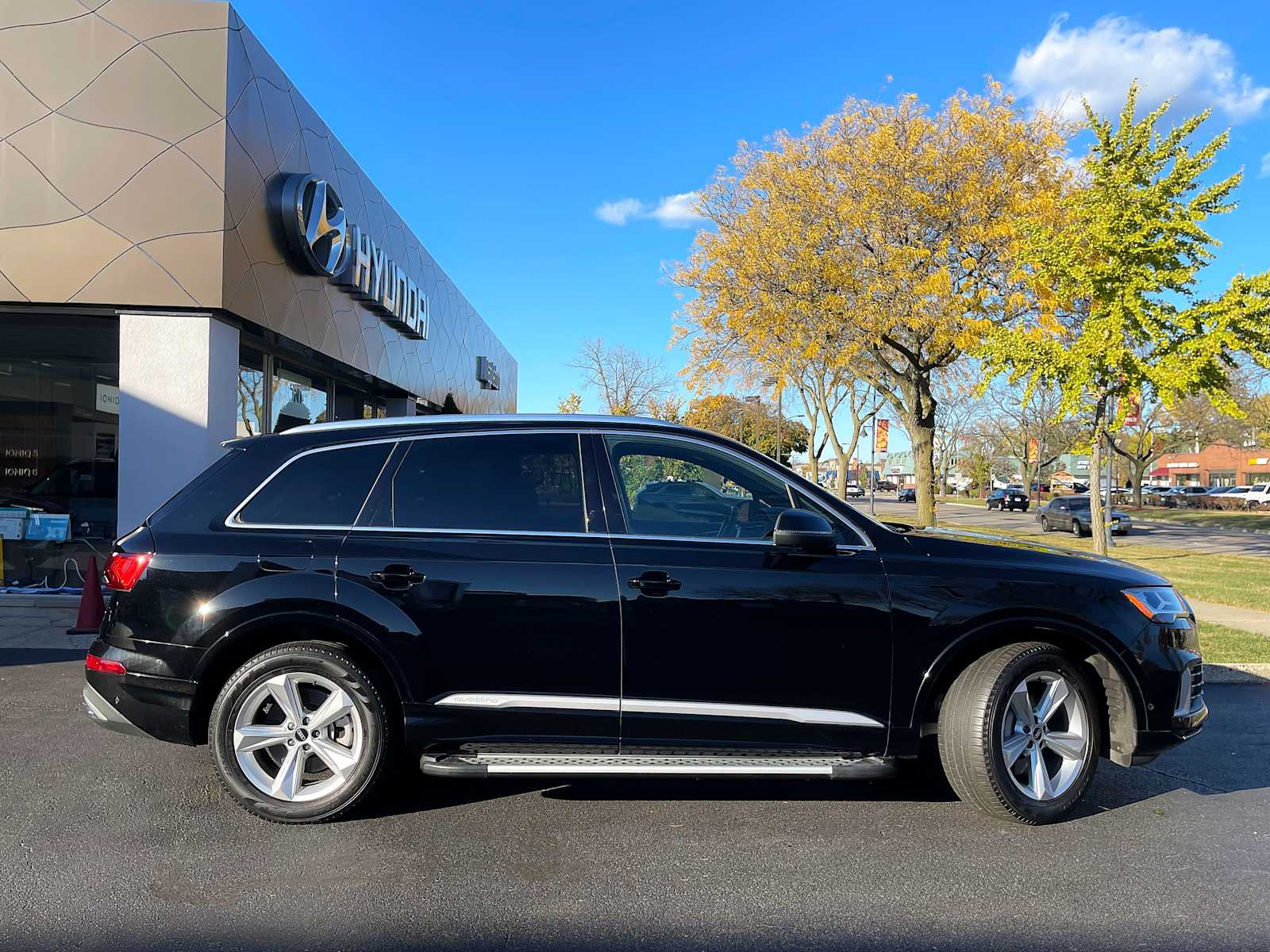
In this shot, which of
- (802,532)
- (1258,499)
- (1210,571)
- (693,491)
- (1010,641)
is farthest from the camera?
(1258,499)

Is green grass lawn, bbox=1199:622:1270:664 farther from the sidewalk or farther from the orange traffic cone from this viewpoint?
the orange traffic cone

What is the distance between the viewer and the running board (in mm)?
3672

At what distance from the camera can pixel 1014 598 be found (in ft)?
12.4

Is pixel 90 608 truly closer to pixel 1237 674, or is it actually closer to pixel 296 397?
pixel 296 397

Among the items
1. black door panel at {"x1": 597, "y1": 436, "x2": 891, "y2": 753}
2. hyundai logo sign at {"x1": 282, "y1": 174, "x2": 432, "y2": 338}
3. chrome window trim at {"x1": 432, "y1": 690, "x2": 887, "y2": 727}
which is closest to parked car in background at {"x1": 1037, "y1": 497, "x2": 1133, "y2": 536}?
hyundai logo sign at {"x1": 282, "y1": 174, "x2": 432, "y2": 338}

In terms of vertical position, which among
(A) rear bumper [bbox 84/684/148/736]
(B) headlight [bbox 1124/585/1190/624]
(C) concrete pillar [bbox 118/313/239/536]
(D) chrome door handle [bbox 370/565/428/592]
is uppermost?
(C) concrete pillar [bbox 118/313/239/536]

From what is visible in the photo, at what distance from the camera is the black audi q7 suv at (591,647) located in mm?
3697

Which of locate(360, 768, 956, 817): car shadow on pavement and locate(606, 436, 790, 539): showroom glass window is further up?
locate(606, 436, 790, 539): showroom glass window

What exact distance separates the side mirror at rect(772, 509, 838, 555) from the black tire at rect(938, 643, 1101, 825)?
941mm

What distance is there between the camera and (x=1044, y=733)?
3.86 meters

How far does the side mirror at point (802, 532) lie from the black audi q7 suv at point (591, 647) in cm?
1

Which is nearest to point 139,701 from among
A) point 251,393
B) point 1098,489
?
point 251,393

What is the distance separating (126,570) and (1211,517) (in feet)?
162

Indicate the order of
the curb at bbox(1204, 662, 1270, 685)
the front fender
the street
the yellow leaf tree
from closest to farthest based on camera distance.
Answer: the front fender, the curb at bbox(1204, 662, 1270, 685), the yellow leaf tree, the street
